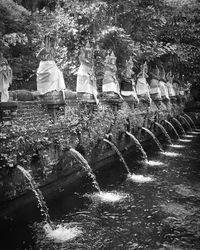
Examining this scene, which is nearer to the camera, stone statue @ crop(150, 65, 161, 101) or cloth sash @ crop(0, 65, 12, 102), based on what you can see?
cloth sash @ crop(0, 65, 12, 102)

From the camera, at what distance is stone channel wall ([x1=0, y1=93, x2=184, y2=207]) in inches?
285

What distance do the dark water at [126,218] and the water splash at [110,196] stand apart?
157 mm

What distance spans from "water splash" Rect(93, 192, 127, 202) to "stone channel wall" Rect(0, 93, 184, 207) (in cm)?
152

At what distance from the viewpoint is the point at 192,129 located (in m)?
24.6

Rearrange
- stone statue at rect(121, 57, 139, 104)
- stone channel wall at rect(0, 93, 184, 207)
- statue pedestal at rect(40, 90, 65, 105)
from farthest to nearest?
stone statue at rect(121, 57, 139, 104) < statue pedestal at rect(40, 90, 65, 105) < stone channel wall at rect(0, 93, 184, 207)

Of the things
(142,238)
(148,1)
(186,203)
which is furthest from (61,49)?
(142,238)

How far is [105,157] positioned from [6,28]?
954cm

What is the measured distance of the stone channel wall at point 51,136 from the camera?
7227 mm

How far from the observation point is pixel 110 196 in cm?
851

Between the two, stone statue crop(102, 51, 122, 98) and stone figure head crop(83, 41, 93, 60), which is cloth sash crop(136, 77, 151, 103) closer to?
stone statue crop(102, 51, 122, 98)

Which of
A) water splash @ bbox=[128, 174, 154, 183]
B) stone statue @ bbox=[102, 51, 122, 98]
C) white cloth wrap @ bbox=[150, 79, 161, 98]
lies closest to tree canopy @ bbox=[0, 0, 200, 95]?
white cloth wrap @ bbox=[150, 79, 161, 98]

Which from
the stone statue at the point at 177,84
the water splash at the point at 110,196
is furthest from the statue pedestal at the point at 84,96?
the stone statue at the point at 177,84

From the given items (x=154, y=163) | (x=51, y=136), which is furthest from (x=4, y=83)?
(x=154, y=163)

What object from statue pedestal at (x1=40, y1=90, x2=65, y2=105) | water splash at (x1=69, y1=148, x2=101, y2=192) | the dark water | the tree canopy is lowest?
the dark water
